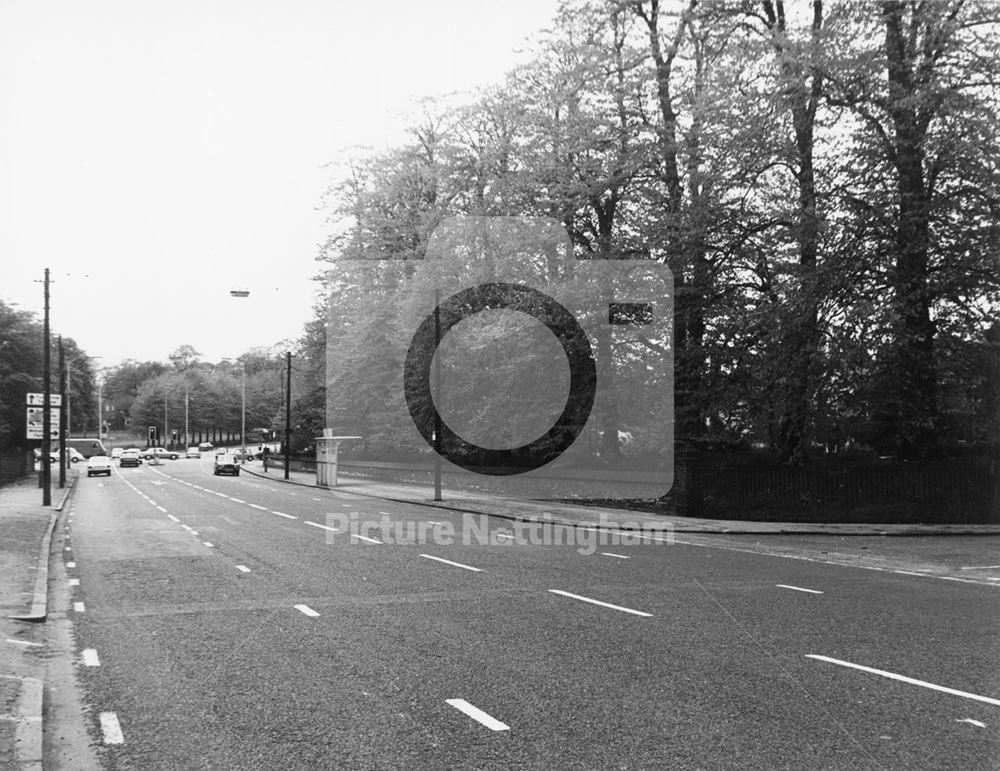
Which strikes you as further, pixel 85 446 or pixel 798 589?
pixel 85 446

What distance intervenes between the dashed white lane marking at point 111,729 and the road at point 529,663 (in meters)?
0.02

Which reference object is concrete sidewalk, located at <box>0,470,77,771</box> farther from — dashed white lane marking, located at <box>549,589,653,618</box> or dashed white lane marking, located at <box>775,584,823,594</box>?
dashed white lane marking, located at <box>775,584,823,594</box>

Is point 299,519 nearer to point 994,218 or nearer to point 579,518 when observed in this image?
point 579,518

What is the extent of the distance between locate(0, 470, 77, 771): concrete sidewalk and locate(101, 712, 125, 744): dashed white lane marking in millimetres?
449

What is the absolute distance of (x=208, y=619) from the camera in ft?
37.0

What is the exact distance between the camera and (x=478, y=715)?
701cm

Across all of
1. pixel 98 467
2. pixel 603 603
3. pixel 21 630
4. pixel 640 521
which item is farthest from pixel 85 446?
pixel 603 603

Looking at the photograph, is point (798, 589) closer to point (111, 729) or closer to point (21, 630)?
point (111, 729)

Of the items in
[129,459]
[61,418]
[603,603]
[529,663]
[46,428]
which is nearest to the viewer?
[529,663]

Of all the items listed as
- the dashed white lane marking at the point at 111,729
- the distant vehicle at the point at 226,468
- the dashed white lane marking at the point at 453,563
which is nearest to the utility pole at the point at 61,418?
the distant vehicle at the point at 226,468

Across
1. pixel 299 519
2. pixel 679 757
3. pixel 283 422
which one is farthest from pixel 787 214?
pixel 283 422

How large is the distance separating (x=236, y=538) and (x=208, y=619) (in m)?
10.6

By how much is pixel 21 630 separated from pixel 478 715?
646cm

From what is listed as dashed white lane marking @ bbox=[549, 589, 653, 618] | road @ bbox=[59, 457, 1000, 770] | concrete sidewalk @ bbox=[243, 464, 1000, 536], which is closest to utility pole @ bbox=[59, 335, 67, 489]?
concrete sidewalk @ bbox=[243, 464, 1000, 536]
